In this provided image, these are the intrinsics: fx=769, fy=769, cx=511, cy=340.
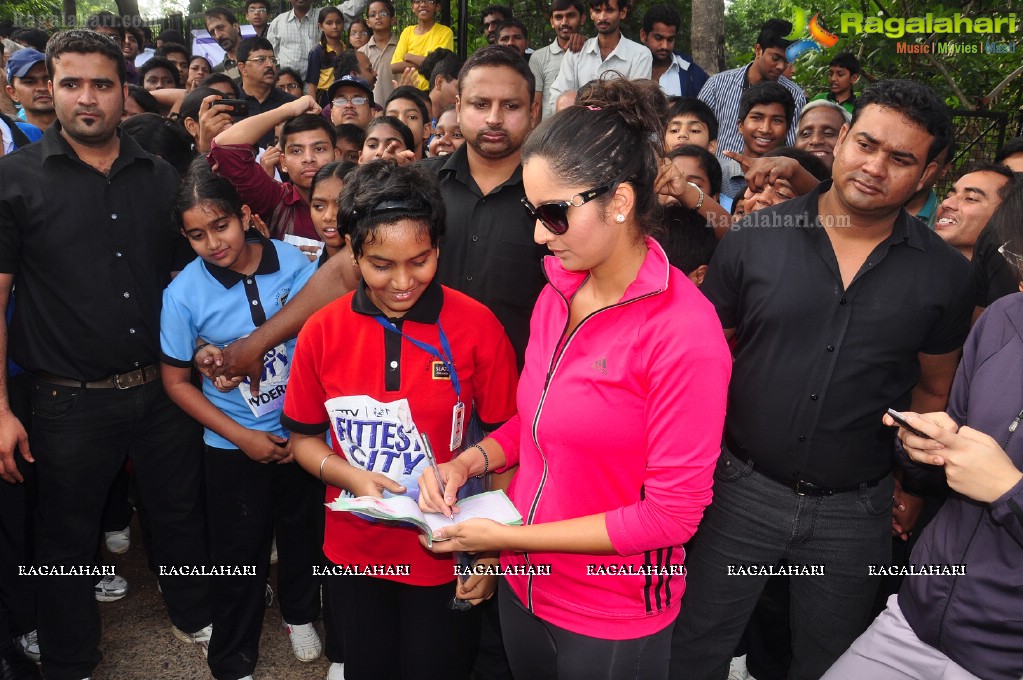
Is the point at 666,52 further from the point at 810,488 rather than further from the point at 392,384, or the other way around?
the point at 392,384

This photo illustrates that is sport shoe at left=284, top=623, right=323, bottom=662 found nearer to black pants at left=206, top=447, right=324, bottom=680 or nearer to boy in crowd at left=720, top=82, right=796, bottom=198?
black pants at left=206, top=447, right=324, bottom=680

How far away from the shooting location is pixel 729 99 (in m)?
6.54

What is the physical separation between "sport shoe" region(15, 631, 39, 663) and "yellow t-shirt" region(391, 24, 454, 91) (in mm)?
6770

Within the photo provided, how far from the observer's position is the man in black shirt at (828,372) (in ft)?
8.34

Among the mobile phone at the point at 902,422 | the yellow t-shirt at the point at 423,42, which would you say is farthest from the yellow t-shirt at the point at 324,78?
the mobile phone at the point at 902,422

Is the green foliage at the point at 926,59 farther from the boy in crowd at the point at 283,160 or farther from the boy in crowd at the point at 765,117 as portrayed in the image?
the boy in crowd at the point at 283,160

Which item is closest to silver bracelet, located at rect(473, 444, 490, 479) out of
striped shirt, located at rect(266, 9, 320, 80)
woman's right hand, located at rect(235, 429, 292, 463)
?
woman's right hand, located at rect(235, 429, 292, 463)

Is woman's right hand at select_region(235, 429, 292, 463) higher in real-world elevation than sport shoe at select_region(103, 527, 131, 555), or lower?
higher

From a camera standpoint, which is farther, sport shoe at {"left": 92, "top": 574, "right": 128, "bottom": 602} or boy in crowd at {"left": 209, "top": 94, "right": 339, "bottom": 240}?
sport shoe at {"left": 92, "top": 574, "right": 128, "bottom": 602}

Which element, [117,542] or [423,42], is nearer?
[117,542]

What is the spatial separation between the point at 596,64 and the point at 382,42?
339 cm

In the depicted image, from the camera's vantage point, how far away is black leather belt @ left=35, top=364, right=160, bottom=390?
335cm

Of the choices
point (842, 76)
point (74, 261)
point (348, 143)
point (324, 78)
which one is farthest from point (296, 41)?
point (74, 261)

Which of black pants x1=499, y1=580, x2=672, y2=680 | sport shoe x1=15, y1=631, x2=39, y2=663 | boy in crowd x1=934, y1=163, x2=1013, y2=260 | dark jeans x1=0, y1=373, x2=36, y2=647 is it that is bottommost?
sport shoe x1=15, y1=631, x2=39, y2=663
